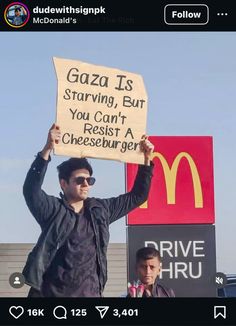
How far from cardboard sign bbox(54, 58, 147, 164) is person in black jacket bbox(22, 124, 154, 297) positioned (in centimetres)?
8

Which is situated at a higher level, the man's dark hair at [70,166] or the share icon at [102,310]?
the man's dark hair at [70,166]

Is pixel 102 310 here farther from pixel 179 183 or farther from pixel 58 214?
pixel 179 183

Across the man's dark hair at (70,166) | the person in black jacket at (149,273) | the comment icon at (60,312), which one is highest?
the man's dark hair at (70,166)

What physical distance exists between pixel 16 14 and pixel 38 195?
1.12m

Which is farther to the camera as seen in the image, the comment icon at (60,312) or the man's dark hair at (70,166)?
the man's dark hair at (70,166)

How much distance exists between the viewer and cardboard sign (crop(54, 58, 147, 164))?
15.0 ft

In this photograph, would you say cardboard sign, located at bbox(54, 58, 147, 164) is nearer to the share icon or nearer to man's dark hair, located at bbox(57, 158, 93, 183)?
man's dark hair, located at bbox(57, 158, 93, 183)

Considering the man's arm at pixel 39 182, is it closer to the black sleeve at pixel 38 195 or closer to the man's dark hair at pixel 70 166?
the black sleeve at pixel 38 195

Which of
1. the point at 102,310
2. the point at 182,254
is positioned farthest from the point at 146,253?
the point at 102,310

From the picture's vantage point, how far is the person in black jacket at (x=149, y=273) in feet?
15.3

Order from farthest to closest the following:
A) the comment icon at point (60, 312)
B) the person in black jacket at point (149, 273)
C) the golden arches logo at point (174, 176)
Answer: the golden arches logo at point (174, 176) → the person in black jacket at point (149, 273) → the comment icon at point (60, 312)

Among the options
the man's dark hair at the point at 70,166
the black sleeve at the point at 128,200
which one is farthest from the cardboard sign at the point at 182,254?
the man's dark hair at the point at 70,166

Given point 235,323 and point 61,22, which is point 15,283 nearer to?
point 235,323

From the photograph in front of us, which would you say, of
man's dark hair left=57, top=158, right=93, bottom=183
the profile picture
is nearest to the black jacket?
man's dark hair left=57, top=158, right=93, bottom=183
